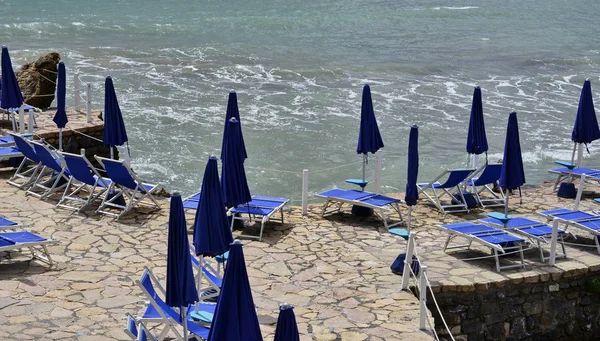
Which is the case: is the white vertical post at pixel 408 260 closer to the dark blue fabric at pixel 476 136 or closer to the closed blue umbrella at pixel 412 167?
the closed blue umbrella at pixel 412 167

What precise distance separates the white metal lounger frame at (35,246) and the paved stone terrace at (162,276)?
0.37 ft

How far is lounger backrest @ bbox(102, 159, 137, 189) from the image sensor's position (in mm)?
12681

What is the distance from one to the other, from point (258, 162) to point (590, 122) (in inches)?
309

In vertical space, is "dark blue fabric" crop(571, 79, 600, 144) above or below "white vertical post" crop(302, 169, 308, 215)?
above

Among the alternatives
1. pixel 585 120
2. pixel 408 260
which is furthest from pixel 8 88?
pixel 585 120

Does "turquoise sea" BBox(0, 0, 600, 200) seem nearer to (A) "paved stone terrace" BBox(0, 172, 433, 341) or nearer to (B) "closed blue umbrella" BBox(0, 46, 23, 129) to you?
(A) "paved stone terrace" BBox(0, 172, 433, 341)

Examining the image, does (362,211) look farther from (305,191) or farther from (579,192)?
(579,192)

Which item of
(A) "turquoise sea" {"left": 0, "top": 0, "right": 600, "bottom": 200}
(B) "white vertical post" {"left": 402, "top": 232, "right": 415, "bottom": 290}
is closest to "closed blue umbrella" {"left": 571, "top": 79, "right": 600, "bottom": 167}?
(A) "turquoise sea" {"left": 0, "top": 0, "right": 600, "bottom": 200}

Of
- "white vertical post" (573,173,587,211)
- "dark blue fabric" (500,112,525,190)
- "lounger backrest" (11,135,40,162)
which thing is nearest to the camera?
"dark blue fabric" (500,112,525,190)

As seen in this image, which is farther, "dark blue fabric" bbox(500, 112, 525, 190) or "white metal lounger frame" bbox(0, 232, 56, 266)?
"dark blue fabric" bbox(500, 112, 525, 190)

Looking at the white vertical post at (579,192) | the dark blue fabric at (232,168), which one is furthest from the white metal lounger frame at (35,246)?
the white vertical post at (579,192)

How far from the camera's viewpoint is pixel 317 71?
102 ft

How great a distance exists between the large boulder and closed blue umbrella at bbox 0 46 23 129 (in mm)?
3727

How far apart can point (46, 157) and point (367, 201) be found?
473cm
